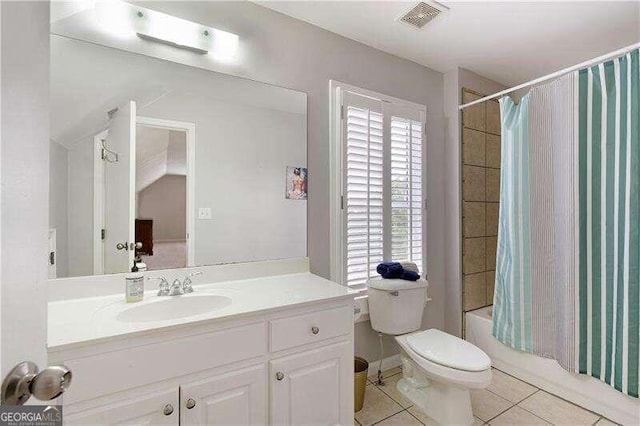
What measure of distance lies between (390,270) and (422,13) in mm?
1560

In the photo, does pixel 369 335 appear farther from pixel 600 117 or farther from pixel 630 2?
pixel 630 2

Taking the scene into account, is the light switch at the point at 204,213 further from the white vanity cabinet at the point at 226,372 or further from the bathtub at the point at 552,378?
the bathtub at the point at 552,378

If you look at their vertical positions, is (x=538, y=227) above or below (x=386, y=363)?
above

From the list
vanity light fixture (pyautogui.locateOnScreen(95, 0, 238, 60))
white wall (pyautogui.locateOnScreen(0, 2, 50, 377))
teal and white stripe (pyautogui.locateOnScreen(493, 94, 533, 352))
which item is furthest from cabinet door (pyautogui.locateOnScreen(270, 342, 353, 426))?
vanity light fixture (pyautogui.locateOnScreen(95, 0, 238, 60))

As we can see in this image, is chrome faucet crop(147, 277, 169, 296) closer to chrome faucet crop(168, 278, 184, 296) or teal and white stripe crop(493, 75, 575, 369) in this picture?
chrome faucet crop(168, 278, 184, 296)

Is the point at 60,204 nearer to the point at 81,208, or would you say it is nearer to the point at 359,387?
the point at 81,208

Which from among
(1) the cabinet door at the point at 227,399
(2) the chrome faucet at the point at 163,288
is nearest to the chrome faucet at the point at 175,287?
(2) the chrome faucet at the point at 163,288

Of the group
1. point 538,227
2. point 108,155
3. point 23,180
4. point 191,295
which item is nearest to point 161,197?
point 108,155

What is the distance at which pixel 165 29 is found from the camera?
1501mm

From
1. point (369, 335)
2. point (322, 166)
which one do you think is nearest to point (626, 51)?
point (322, 166)

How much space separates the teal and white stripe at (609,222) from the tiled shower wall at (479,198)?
78 cm

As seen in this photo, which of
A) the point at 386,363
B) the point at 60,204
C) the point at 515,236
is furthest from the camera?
the point at 386,363

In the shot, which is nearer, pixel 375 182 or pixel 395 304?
pixel 395 304

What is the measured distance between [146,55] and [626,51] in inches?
93.4
